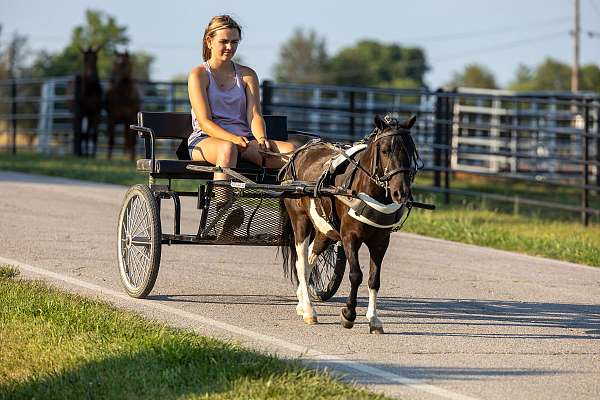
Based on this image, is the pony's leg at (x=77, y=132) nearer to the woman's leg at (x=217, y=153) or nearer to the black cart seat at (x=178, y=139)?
the black cart seat at (x=178, y=139)

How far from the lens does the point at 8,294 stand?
8.70m

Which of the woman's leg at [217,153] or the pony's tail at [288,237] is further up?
the woman's leg at [217,153]

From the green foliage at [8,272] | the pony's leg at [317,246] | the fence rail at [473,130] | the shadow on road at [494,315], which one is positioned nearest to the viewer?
the shadow on road at [494,315]

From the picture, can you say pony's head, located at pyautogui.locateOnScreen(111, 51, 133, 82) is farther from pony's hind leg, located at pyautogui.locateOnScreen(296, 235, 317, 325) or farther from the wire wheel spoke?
pony's hind leg, located at pyautogui.locateOnScreen(296, 235, 317, 325)

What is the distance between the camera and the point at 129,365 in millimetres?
6637

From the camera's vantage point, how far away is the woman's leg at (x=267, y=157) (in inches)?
364

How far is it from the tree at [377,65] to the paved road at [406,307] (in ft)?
401

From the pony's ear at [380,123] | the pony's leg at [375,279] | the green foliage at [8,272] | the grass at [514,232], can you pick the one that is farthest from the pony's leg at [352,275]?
the grass at [514,232]

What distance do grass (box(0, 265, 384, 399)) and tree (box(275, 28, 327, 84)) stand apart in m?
146

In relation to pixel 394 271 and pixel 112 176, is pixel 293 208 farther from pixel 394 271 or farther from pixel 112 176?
pixel 112 176

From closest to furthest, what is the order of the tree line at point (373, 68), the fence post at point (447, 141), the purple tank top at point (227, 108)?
the purple tank top at point (227, 108)
the fence post at point (447, 141)
the tree line at point (373, 68)

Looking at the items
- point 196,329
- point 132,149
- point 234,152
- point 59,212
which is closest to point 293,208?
point 234,152

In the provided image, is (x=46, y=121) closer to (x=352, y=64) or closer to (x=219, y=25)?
(x=219, y=25)

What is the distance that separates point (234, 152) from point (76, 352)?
2.51 m
